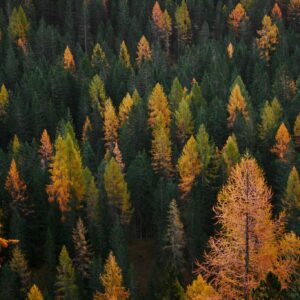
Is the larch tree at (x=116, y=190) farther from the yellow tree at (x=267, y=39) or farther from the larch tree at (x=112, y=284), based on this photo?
the yellow tree at (x=267, y=39)

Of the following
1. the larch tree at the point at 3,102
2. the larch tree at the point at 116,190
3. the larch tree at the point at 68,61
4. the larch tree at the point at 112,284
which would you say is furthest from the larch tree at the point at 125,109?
the larch tree at the point at 112,284

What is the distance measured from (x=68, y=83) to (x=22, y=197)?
43.9m

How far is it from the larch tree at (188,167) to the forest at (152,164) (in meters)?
0.18

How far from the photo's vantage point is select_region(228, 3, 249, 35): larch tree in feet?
436

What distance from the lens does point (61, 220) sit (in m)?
64.5

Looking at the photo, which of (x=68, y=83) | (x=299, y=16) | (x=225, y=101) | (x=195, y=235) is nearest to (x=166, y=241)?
(x=195, y=235)

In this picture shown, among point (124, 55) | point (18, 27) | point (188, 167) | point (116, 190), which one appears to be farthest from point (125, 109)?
point (18, 27)

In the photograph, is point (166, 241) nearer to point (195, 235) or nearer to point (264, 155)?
point (195, 235)

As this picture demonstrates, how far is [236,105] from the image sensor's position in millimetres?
84000

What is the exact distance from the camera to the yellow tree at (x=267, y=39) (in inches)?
4555

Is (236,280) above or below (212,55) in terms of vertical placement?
below

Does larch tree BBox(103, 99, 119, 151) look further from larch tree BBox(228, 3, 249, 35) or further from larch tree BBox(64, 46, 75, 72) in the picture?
larch tree BBox(228, 3, 249, 35)

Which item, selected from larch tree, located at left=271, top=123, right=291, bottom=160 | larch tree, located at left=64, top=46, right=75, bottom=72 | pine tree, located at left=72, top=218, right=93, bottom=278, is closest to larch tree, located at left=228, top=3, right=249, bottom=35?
larch tree, located at left=64, top=46, right=75, bottom=72

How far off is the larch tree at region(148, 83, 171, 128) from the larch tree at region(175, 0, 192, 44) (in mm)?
47113
